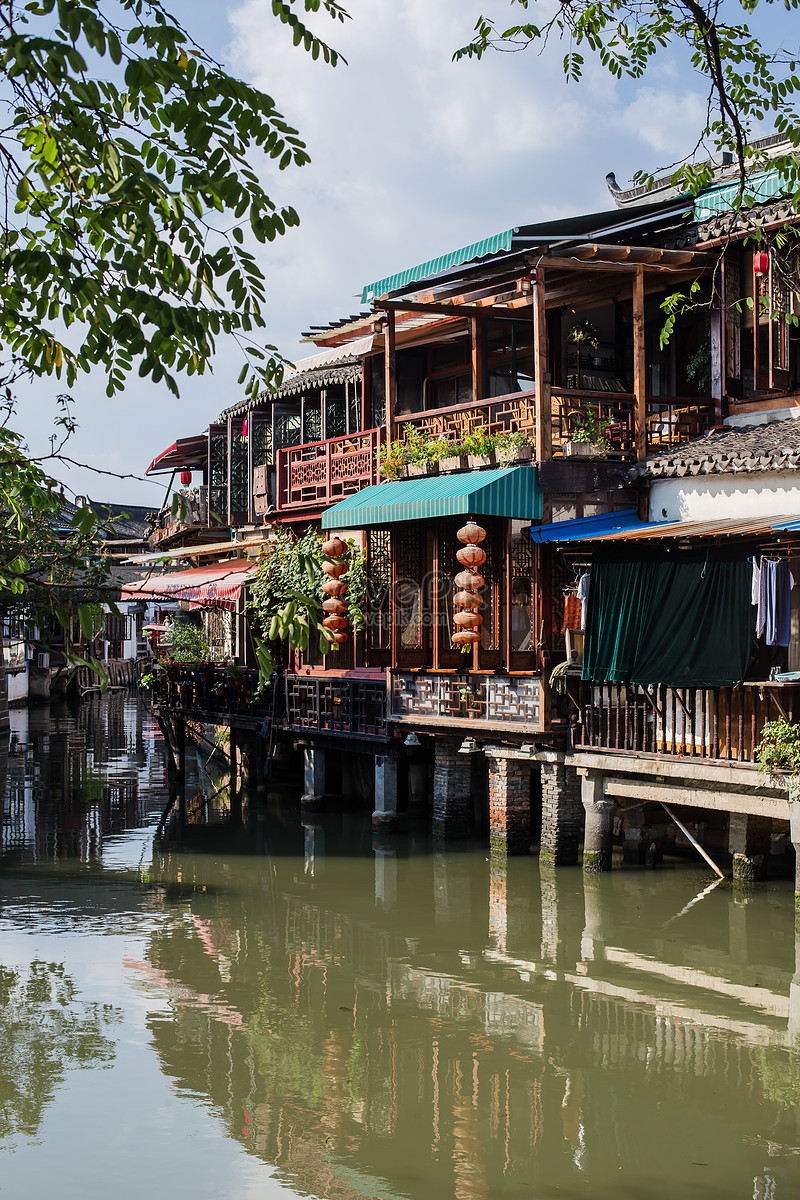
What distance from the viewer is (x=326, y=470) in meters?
21.6

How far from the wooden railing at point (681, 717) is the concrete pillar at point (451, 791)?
9.25 feet

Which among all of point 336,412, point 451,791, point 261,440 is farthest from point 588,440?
point 261,440

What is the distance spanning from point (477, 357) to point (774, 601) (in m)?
7.32

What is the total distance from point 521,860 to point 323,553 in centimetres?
629

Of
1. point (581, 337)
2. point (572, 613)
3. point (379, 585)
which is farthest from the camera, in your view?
point (379, 585)

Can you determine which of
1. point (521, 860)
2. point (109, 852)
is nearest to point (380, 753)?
point (521, 860)

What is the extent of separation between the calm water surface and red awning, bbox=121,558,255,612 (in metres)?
7.00

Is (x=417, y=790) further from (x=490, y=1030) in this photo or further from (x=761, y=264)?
(x=490, y=1030)

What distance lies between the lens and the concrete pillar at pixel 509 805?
1623 cm

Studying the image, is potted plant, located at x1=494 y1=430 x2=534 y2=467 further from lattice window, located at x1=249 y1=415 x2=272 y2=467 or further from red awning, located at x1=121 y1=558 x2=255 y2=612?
lattice window, located at x1=249 y1=415 x2=272 y2=467

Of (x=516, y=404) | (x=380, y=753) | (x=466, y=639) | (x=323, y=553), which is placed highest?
(x=516, y=404)

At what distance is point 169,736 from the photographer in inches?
1027

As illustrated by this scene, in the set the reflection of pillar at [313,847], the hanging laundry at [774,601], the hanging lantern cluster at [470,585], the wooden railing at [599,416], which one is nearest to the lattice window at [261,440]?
the reflection of pillar at [313,847]

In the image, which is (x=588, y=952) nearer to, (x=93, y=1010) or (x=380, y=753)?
(x=93, y=1010)
